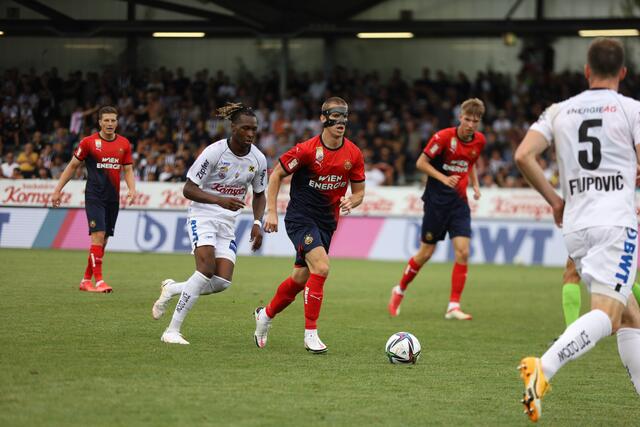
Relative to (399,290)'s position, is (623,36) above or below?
above

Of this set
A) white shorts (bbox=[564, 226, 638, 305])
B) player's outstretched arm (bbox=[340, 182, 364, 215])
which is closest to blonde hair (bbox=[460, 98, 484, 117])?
player's outstretched arm (bbox=[340, 182, 364, 215])

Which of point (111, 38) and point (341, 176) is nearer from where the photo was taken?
point (341, 176)

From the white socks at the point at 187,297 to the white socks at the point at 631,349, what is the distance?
4102 mm

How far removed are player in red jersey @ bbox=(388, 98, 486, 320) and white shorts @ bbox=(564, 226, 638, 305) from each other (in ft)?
21.1

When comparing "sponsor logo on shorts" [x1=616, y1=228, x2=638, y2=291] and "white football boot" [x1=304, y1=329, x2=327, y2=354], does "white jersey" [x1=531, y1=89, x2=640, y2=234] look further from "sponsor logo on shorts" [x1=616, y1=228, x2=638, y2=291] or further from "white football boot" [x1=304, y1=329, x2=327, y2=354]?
"white football boot" [x1=304, y1=329, x2=327, y2=354]

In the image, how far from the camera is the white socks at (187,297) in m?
9.16

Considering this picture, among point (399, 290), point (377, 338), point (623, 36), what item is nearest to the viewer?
point (377, 338)

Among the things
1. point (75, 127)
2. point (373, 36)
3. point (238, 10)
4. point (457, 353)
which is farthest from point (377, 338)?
point (373, 36)

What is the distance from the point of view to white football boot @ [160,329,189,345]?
905 cm

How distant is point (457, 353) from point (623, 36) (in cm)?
2537

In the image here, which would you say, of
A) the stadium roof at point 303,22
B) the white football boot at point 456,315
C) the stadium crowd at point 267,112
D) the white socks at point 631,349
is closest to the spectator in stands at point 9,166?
the stadium crowd at point 267,112

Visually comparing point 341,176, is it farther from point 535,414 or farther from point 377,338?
point 535,414

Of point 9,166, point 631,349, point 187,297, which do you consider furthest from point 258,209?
point 9,166

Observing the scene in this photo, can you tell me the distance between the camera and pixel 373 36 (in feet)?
109
